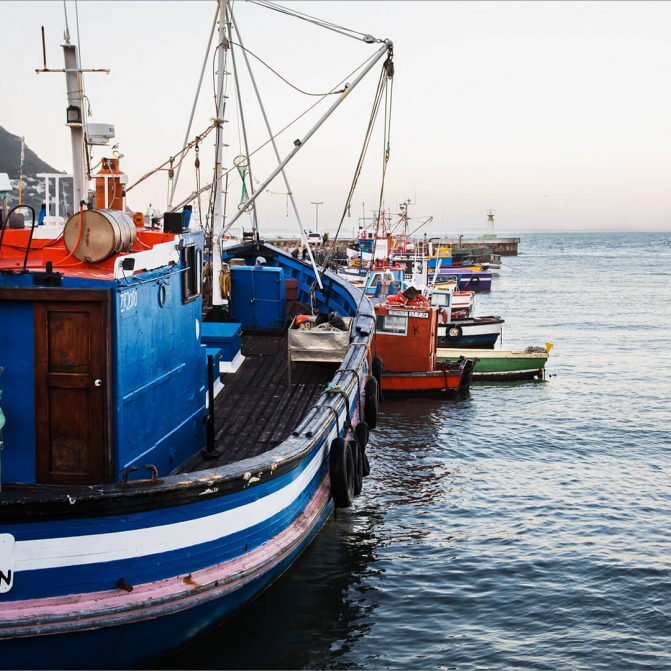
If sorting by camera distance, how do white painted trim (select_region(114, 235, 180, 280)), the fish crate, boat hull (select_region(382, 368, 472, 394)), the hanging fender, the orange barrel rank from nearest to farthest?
white painted trim (select_region(114, 235, 180, 280)) → the orange barrel → the hanging fender → the fish crate → boat hull (select_region(382, 368, 472, 394))

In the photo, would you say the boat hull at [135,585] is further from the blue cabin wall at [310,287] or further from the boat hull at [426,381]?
the boat hull at [426,381]

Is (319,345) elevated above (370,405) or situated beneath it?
elevated above

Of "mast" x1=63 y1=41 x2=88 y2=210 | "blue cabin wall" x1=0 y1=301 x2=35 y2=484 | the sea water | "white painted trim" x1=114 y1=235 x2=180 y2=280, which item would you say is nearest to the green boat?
the sea water

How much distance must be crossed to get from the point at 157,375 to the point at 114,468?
52.9 inches

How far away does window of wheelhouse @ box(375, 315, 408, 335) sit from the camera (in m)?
24.2

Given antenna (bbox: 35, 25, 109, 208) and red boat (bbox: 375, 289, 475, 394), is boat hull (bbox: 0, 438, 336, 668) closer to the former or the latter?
antenna (bbox: 35, 25, 109, 208)

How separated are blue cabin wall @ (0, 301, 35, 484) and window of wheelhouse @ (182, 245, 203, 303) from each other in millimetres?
2483

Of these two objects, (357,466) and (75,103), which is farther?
(357,466)

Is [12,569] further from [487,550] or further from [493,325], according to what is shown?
[493,325]

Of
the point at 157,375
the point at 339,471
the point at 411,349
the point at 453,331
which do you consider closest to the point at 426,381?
the point at 411,349

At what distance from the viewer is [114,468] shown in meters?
7.69

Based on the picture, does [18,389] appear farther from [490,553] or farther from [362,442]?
[490,553]

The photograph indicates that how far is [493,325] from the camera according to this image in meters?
32.8

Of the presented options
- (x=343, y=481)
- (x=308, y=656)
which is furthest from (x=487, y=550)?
(x=308, y=656)
